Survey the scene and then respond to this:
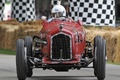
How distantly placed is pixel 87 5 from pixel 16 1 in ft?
19.8

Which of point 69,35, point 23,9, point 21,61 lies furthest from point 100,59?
point 23,9

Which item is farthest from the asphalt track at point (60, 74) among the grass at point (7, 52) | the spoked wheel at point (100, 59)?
the grass at point (7, 52)

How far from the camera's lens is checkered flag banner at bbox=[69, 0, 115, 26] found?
1847 centimetres

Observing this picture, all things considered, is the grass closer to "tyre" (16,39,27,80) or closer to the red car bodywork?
the red car bodywork

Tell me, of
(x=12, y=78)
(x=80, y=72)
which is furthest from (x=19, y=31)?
(x=12, y=78)

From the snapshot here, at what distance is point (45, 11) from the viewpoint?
121ft

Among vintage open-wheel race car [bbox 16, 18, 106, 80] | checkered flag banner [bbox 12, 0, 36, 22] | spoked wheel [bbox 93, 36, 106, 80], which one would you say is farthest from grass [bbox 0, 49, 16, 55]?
spoked wheel [bbox 93, 36, 106, 80]

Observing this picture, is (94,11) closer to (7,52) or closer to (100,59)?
(7,52)

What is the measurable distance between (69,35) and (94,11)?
22.5ft

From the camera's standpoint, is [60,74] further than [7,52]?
No

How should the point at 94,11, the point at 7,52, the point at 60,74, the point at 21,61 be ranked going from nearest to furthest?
the point at 21,61 → the point at 60,74 → the point at 94,11 → the point at 7,52

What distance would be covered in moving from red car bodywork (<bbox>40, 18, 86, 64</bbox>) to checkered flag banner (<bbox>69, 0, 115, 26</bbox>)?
6.16 m

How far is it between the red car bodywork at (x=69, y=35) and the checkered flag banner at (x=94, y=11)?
Result: 6162 mm

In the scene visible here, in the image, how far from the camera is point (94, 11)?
60.7ft
